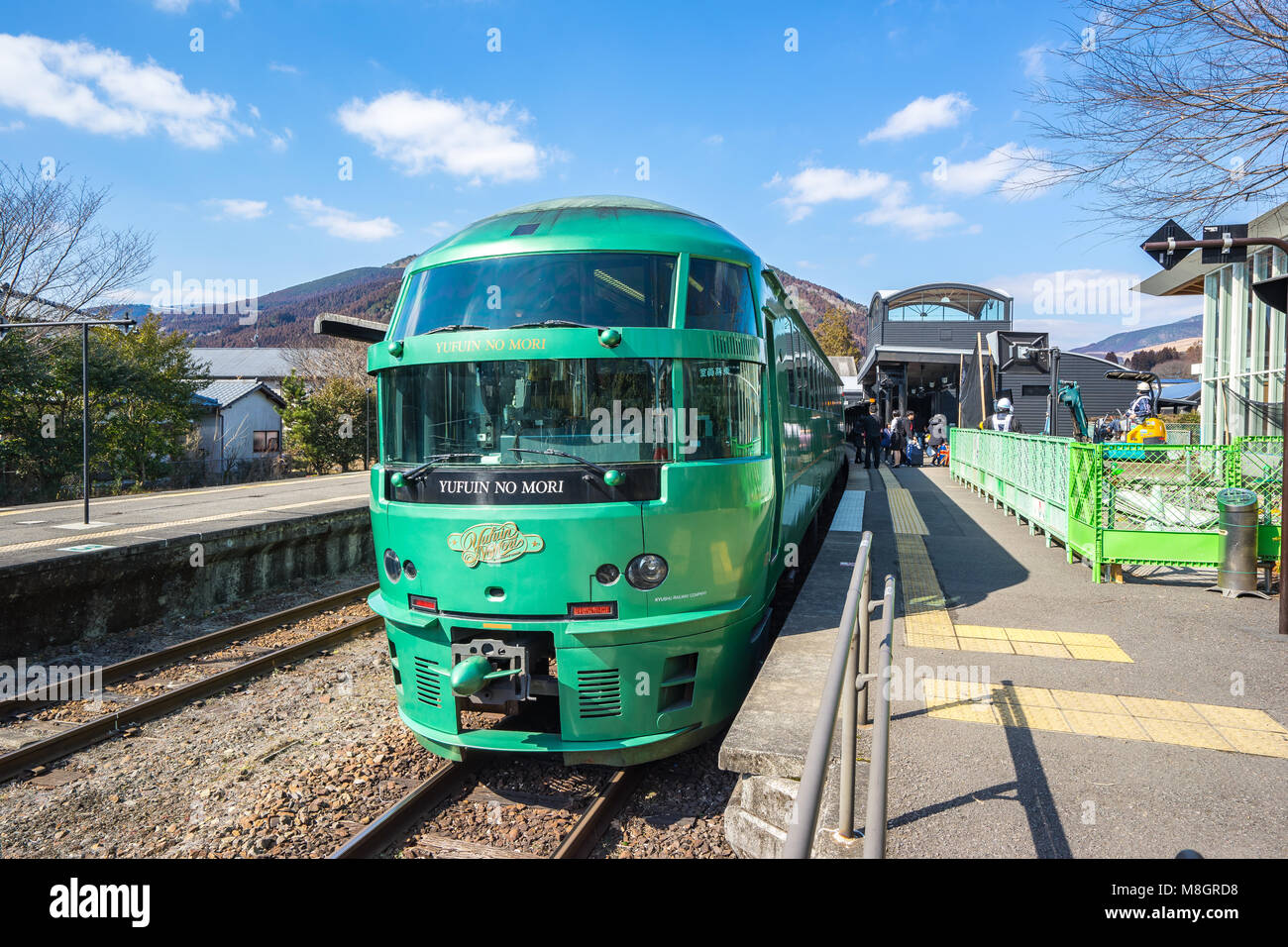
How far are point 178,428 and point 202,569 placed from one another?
20.2 meters

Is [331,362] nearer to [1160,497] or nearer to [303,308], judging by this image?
[1160,497]

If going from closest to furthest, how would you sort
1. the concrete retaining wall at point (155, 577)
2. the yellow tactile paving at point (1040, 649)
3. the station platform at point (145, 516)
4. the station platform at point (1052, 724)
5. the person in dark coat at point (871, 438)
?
the station platform at point (1052, 724), the yellow tactile paving at point (1040, 649), the concrete retaining wall at point (155, 577), the station platform at point (145, 516), the person in dark coat at point (871, 438)

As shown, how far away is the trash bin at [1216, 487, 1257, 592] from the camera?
24.0 feet

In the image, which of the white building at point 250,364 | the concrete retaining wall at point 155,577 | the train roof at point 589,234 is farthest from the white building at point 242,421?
the train roof at point 589,234

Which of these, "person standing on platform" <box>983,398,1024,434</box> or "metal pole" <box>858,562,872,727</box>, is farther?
"person standing on platform" <box>983,398,1024,434</box>

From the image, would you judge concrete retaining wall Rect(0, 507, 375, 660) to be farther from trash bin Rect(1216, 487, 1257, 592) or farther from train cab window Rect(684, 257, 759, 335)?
trash bin Rect(1216, 487, 1257, 592)

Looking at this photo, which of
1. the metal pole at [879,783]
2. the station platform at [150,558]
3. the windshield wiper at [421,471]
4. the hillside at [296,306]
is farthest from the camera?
the hillside at [296,306]

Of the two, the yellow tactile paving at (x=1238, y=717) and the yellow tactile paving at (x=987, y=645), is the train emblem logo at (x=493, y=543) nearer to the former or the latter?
the yellow tactile paving at (x=987, y=645)

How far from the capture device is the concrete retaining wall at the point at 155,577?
8.15m

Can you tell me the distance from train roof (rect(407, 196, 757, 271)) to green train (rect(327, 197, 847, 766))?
2cm

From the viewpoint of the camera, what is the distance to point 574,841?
13.3ft

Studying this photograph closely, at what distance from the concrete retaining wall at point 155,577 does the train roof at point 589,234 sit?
6.08 meters

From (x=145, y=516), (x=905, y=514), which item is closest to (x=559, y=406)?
(x=905, y=514)

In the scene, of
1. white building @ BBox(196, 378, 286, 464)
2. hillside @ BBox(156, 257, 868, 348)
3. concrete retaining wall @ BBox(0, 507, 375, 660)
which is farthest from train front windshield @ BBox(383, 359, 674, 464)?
hillside @ BBox(156, 257, 868, 348)
